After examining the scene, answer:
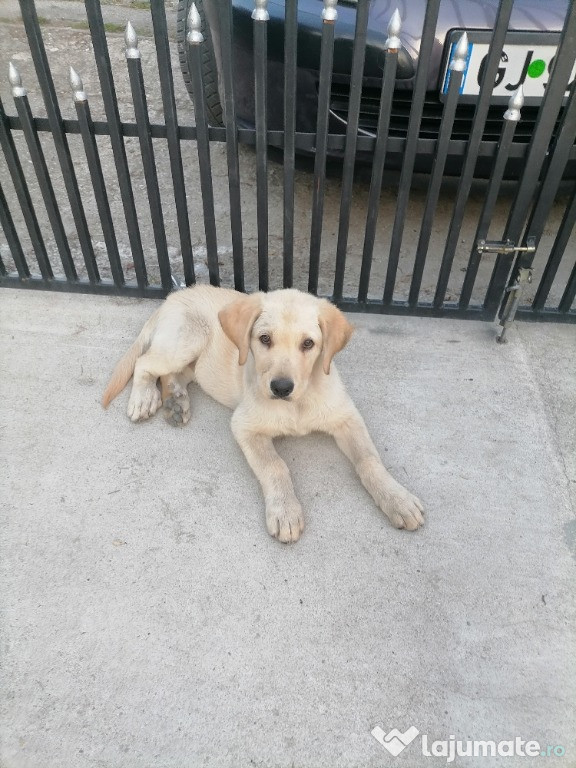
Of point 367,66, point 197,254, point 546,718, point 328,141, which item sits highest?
point 367,66

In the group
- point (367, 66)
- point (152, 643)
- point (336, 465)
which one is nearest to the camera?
point (152, 643)

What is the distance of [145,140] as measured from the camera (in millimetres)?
3104

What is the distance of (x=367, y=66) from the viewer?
3.15 metres

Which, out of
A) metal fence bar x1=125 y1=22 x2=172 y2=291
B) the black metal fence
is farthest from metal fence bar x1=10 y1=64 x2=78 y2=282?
metal fence bar x1=125 y1=22 x2=172 y2=291

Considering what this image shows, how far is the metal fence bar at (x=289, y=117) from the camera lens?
266 centimetres

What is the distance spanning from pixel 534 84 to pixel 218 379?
2185 mm

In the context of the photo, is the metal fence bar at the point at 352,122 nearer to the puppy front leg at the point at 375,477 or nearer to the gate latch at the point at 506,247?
the gate latch at the point at 506,247

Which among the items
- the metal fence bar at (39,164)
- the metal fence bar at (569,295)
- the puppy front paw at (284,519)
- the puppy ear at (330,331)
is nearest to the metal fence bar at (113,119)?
the metal fence bar at (39,164)

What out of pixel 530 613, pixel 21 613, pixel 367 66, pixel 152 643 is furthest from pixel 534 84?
pixel 21 613

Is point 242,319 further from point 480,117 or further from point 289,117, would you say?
point 480,117

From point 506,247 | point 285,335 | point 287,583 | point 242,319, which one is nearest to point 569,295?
point 506,247

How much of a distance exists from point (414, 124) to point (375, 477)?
1.68m

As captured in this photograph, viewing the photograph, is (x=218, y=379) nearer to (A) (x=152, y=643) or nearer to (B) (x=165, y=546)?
(B) (x=165, y=546)

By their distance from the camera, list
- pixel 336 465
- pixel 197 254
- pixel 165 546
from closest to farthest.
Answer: pixel 165 546 → pixel 336 465 → pixel 197 254
